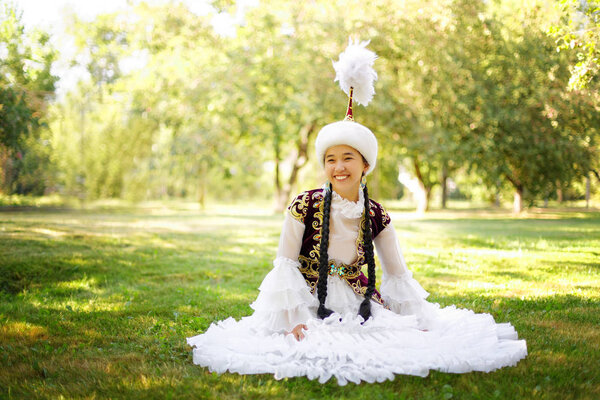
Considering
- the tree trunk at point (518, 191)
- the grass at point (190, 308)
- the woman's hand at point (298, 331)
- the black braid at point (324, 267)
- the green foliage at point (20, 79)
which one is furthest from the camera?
the tree trunk at point (518, 191)

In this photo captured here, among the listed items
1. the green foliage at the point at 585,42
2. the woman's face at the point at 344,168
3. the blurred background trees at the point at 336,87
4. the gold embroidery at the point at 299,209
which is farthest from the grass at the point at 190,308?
the blurred background trees at the point at 336,87

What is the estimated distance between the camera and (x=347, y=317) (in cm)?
298

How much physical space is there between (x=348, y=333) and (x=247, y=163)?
15087 millimetres

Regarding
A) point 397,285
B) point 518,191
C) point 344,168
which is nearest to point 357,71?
point 344,168

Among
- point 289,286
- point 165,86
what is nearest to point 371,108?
point 165,86

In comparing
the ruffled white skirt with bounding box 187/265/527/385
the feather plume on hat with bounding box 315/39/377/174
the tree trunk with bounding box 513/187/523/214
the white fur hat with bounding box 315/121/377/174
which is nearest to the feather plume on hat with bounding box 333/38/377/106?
the feather plume on hat with bounding box 315/39/377/174

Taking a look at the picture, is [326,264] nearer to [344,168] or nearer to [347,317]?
[347,317]

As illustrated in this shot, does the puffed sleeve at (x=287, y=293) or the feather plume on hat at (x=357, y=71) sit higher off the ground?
→ the feather plume on hat at (x=357, y=71)

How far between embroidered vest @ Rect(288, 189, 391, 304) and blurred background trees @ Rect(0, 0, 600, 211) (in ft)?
34.5

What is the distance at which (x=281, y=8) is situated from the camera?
18.9 m

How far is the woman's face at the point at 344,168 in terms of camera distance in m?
3.22

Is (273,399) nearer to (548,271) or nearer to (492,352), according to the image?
(492,352)

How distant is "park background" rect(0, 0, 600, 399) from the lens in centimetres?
308

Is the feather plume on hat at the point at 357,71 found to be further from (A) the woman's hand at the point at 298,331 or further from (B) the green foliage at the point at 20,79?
(B) the green foliage at the point at 20,79
